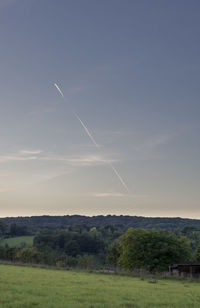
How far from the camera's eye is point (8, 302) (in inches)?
742

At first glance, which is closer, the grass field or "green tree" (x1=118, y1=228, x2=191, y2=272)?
"green tree" (x1=118, y1=228, x2=191, y2=272)

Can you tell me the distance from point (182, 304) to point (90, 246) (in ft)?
508

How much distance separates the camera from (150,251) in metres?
85.5

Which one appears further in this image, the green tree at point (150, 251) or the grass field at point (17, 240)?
the grass field at point (17, 240)

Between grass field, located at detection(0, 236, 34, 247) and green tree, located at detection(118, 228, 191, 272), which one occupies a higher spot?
green tree, located at detection(118, 228, 191, 272)

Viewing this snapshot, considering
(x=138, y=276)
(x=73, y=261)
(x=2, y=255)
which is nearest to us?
(x=138, y=276)

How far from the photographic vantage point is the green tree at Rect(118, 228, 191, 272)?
84312 mm

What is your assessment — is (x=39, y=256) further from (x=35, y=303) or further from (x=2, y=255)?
(x=35, y=303)

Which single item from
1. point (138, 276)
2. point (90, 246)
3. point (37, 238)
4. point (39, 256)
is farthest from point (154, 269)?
point (37, 238)

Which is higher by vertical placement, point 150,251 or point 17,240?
point 150,251

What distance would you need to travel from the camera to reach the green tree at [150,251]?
84.3 meters

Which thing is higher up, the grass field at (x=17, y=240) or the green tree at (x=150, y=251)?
the green tree at (x=150, y=251)

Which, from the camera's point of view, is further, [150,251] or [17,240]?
[17,240]

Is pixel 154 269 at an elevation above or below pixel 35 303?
below
